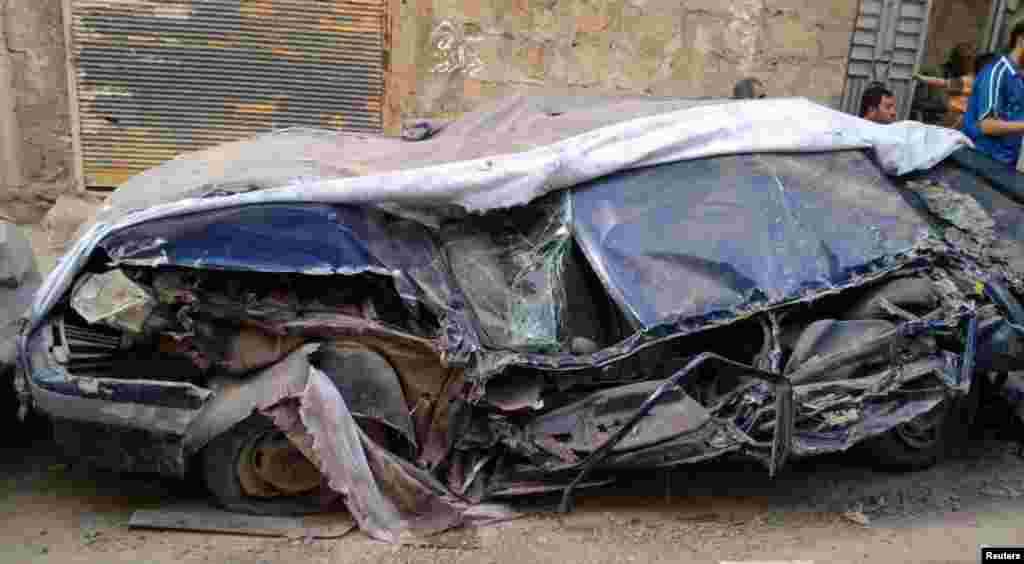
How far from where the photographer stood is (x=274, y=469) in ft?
11.3

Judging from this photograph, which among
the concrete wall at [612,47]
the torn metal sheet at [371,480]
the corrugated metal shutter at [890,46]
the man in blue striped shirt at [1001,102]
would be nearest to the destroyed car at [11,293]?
the torn metal sheet at [371,480]

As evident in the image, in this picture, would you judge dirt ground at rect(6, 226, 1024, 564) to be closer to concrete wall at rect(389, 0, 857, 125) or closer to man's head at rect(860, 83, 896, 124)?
man's head at rect(860, 83, 896, 124)

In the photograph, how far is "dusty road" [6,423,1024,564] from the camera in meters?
3.31

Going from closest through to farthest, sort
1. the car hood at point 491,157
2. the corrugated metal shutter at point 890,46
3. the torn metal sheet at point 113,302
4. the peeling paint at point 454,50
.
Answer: the torn metal sheet at point 113,302 → the car hood at point 491,157 → the peeling paint at point 454,50 → the corrugated metal shutter at point 890,46

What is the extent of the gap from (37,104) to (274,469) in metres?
5.11

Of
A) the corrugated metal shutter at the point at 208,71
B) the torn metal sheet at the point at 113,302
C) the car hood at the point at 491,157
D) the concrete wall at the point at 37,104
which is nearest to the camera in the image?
the torn metal sheet at the point at 113,302

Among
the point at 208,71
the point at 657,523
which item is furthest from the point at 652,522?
the point at 208,71

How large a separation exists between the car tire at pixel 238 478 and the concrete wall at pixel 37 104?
15.8ft

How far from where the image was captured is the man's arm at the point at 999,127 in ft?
18.2

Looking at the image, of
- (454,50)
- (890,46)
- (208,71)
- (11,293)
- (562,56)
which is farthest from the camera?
(890,46)

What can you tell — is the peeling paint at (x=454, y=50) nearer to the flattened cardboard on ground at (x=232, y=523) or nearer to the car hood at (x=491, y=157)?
the car hood at (x=491, y=157)

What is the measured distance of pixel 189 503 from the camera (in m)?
3.53

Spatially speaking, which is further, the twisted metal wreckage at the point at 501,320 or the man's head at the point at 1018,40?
the man's head at the point at 1018,40

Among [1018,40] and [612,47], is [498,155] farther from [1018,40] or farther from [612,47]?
[612,47]
